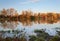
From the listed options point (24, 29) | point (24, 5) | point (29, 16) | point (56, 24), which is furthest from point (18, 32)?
point (56, 24)

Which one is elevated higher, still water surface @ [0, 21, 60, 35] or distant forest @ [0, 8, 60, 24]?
distant forest @ [0, 8, 60, 24]

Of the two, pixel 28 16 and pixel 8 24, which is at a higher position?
pixel 28 16

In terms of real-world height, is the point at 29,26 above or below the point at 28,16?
below

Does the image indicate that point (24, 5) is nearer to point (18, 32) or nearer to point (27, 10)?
point (27, 10)

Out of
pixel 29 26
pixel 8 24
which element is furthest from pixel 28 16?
pixel 8 24

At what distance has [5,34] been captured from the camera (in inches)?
71.3

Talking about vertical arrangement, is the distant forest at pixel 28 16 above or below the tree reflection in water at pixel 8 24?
above

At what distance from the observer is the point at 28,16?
1.80m

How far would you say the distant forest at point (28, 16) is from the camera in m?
1.78

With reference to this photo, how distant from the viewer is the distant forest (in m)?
1.78

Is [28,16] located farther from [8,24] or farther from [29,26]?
[8,24]

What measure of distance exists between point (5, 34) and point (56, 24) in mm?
687

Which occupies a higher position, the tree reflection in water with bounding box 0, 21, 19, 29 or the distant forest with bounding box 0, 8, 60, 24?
the distant forest with bounding box 0, 8, 60, 24

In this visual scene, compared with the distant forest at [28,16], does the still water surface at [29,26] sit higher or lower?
lower
